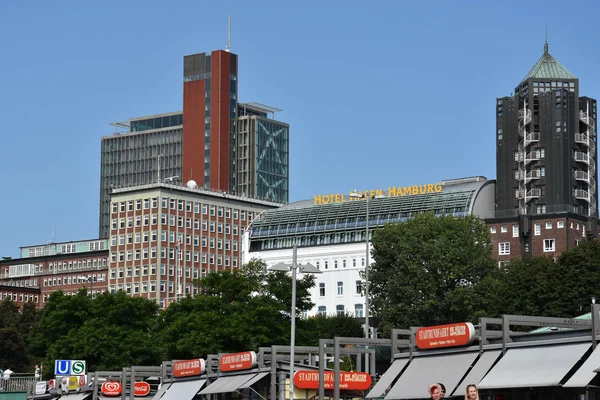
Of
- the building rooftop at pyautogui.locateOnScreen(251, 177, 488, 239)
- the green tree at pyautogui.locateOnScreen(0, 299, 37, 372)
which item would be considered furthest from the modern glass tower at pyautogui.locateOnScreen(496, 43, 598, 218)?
the green tree at pyautogui.locateOnScreen(0, 299, 37, 372)

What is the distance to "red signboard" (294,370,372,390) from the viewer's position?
51.9m

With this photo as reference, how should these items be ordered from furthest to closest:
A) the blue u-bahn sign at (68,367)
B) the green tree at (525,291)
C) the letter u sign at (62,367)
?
1. the green tree at (525,291)
2. the blue u-bahn sign at (68,367)
3. the letter u sign at (62,367)

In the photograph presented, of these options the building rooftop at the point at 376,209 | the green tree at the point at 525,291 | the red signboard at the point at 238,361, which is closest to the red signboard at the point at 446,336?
the red signboard at the point at 238,361

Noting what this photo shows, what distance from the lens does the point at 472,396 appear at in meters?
20.2

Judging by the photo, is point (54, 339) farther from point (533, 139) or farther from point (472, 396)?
point (472, 396)

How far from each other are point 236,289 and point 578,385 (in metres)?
76.1

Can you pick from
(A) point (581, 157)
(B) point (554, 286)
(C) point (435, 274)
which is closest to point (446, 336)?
(B) point (554, 286)

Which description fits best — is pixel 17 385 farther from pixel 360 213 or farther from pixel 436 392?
pixel 360 213

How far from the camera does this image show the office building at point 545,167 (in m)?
168

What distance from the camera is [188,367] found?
63.8 m

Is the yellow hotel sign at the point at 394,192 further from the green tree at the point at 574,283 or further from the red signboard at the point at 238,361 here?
the red signboard at the point at 238,361

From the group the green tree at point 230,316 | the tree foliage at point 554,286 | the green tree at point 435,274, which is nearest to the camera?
the green tree at point 230,316

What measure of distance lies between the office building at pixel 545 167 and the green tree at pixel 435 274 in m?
38.2

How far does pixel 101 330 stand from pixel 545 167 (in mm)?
82525
